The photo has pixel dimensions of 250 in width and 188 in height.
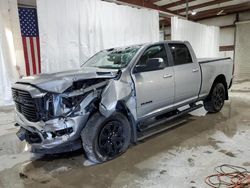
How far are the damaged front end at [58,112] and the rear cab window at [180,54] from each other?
5.93 feet

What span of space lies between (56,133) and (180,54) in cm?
278

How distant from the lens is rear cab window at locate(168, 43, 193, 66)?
13.2 feet

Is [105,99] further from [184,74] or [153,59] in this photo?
[184,74]

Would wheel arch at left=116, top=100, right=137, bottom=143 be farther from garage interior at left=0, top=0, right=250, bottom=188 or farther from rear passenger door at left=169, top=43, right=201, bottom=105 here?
rear passenger door at left=169, top=43, right=201, bottom=105

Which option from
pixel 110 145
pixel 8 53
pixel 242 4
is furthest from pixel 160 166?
pixel 242 4

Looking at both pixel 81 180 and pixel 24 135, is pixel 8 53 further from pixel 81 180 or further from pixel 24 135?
pixel 81 180

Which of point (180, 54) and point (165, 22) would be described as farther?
point (165, 22)

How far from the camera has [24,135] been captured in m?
2.87

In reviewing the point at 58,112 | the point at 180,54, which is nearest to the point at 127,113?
the point at 58,112

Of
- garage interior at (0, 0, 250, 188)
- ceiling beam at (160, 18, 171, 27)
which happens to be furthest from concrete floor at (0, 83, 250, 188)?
ceiling beam at (160, 18, 171, 27)

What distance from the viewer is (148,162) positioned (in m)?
2.94

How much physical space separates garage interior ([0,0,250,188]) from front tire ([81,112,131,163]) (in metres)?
0.14

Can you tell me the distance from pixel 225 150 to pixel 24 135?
9.37 feet

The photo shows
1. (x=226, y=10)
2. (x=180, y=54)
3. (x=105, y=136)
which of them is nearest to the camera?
(x=105, y=136)
